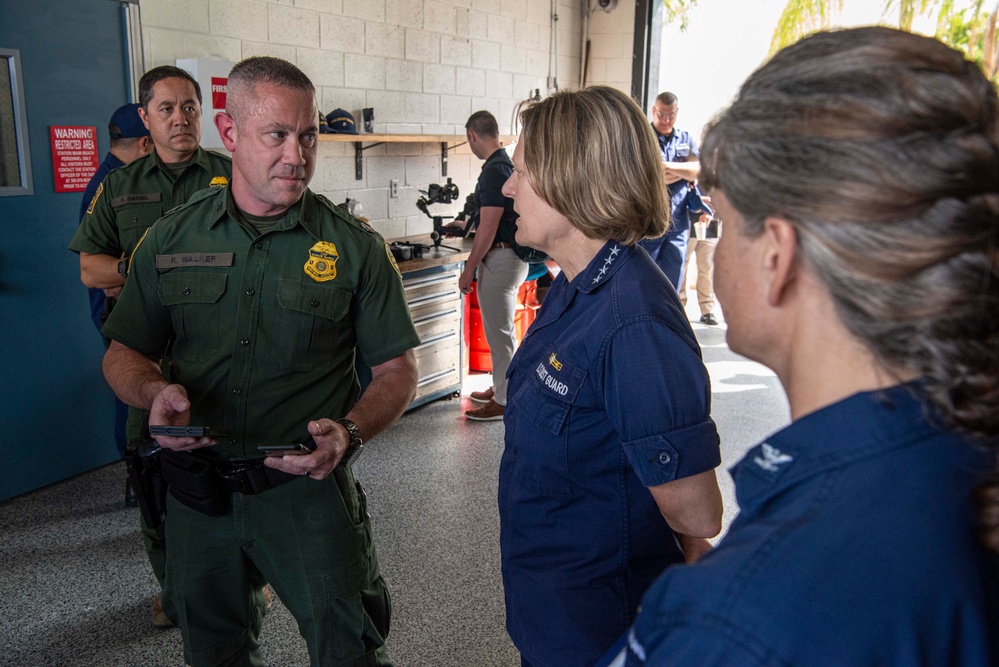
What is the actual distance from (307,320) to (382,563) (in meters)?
1.59

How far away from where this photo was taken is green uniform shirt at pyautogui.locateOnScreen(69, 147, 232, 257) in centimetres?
293

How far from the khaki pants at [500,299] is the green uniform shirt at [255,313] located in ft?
9.32

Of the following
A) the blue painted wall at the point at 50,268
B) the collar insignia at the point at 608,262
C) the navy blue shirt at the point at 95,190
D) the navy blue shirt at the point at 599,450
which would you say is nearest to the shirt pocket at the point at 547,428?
the navy blue shirt at the point at 599,450

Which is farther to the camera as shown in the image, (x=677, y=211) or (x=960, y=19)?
(x=960, y=19)

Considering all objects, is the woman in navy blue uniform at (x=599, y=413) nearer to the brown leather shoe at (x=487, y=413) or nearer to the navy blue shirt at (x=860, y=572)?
the navy blue shirt at (x=860, y=572)

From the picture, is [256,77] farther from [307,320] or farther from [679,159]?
[679,159]

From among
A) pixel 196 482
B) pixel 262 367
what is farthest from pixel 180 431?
pixel 262 367

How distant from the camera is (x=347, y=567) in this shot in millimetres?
1828

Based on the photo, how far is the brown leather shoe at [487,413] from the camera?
4762 mm

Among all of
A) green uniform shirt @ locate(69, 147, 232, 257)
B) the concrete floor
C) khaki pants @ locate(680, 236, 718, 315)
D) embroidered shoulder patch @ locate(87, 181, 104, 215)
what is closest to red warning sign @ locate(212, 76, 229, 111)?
green uniform shirt @ locate(69, 147, 232, 257)

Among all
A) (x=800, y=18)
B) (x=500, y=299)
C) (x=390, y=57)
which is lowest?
(x=500, y=299)

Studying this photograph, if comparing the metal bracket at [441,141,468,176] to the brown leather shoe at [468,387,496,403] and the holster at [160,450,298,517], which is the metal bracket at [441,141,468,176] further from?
the holster at [160,450,298,517]

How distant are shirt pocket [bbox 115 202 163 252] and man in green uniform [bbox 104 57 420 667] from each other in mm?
1128

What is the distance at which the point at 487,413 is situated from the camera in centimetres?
477
